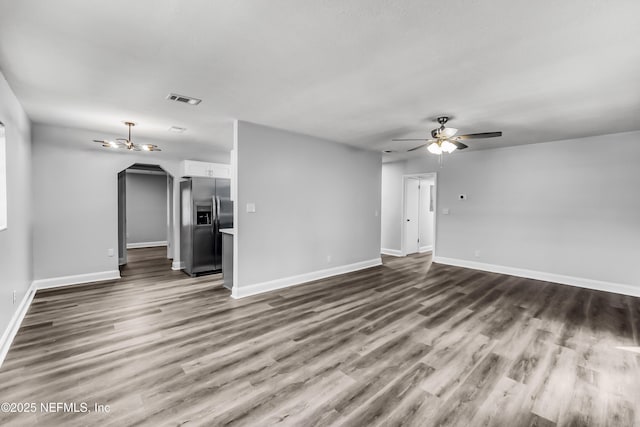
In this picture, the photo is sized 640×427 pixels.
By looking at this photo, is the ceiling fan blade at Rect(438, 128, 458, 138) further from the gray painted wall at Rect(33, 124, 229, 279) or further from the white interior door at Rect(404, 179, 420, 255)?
the gray painted wall at Rect(33, 124, 229, 279)

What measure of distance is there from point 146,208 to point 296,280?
→ 266 inches

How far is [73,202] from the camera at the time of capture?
16.0 ft

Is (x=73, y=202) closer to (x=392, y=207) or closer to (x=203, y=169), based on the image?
(x=203, y=169)

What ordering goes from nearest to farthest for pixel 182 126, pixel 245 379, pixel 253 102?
pixel 245 379, pixel 253 102, pixel 182 126

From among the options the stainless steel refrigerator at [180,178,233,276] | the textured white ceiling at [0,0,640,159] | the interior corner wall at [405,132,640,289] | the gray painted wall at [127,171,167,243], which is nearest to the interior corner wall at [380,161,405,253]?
the interior corner wall at [405,132,640,289]

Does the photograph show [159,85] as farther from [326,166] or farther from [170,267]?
[170,267]

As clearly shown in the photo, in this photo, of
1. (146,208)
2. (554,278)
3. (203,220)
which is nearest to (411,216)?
(554,278)

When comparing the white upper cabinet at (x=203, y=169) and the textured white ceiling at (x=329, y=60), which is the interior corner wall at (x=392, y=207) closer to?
the textured white ceiling at (x=329, y=60)

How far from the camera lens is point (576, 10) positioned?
176 centimetres

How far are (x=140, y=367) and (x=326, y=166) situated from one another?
4.12 m

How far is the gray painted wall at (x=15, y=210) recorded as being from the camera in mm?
2758

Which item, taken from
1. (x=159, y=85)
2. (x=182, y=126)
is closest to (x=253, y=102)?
(x=159, y=85)

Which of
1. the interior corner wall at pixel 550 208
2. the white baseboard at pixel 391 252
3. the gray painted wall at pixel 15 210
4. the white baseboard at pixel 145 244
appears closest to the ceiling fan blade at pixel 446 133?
the interior corner wall at pixel 550 208

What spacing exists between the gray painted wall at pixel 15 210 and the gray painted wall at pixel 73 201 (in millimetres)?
388
